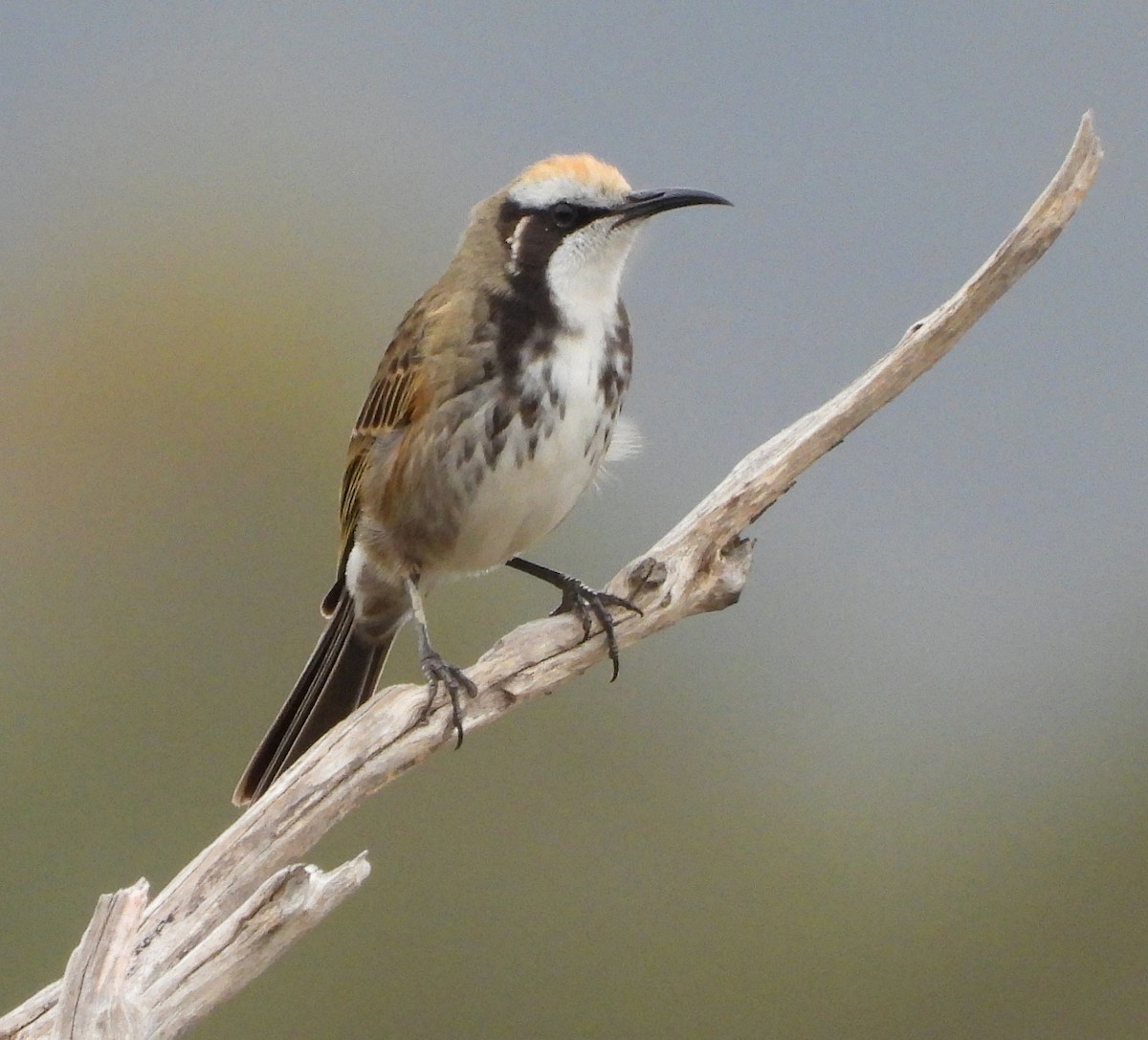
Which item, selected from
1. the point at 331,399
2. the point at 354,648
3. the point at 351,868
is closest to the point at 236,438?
the point at 331,399

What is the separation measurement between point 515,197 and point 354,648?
55.9 inches

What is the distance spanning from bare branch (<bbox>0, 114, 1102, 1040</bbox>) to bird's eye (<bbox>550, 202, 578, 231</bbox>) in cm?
84

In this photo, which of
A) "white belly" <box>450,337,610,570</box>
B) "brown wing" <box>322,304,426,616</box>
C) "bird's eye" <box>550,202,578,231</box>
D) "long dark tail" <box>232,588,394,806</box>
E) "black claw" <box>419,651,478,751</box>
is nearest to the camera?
"black claw" <box>419,651,478,751</box>

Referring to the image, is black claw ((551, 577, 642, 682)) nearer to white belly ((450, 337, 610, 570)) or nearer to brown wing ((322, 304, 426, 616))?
white belly ((450, 337, 610, 570))

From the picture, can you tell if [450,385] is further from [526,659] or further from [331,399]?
[331,399]

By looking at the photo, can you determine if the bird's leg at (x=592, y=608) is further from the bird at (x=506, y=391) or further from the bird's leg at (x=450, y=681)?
the bird's leg at (x=450, y=681)

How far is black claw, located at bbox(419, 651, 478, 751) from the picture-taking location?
14.5ft

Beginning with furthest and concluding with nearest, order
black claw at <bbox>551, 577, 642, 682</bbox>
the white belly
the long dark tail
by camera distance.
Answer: the long dark tail, the white belly, black claw at <bbox>551, 577, 642, 682</bbox>

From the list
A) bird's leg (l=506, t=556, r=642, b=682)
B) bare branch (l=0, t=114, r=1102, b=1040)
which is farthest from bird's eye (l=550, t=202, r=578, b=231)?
bird's leg (l=506, t=556, r=642, b=682)

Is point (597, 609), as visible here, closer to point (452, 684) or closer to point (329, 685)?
point (452, 684)

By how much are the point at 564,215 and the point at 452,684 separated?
1.34 m

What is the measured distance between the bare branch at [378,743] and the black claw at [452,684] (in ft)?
0.10

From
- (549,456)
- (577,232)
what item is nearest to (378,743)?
(549,456)

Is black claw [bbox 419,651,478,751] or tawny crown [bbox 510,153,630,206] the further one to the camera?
tawny crown [bbox 510,153,630,206]
